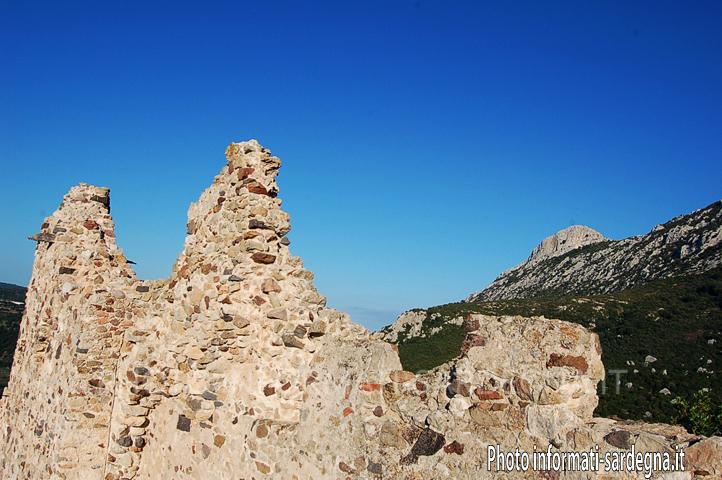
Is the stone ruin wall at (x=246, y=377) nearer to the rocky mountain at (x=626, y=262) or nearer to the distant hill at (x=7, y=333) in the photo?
the distant hill at (x=7, y=333)

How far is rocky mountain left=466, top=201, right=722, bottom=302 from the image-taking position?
1495 inches

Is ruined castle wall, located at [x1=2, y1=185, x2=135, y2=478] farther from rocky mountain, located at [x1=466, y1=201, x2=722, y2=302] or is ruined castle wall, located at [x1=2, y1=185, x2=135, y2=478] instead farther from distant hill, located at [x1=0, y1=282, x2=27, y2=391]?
rocky mountain, located at [x1=466, y1=201, x2=722, y2=302]

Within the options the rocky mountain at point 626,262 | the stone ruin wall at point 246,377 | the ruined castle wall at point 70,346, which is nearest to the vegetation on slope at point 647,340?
the rocky mountain at point 626,262

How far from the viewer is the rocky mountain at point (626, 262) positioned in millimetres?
37969

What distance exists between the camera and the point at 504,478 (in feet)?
12.0

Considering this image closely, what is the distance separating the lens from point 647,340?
28.5m

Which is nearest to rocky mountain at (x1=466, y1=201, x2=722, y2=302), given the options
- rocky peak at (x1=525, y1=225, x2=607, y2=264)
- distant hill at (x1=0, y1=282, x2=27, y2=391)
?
rocky peak at (x1=525, y1=225, x2=607, y2=264)

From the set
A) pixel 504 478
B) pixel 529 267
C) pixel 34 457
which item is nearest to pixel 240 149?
pixel 504 478

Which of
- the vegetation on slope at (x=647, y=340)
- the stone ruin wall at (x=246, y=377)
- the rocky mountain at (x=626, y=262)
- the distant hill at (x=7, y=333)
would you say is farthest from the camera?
the rocky mountain at (x=626, y=262)

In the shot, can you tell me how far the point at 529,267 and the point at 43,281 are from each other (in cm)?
5393

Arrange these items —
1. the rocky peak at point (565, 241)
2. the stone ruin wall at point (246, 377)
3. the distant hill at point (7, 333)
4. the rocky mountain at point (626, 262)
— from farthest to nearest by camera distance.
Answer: the rocky peak at point (565, 241) < the rocky mountain at point (626, 262) < the distant hill at point (7, 333) < the stone ruin wall at point (246, 377)

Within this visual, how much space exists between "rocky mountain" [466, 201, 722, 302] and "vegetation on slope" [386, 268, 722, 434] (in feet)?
12.1

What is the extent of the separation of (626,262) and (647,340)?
16.8 metres

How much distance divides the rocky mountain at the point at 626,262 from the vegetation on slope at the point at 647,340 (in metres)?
3.68
